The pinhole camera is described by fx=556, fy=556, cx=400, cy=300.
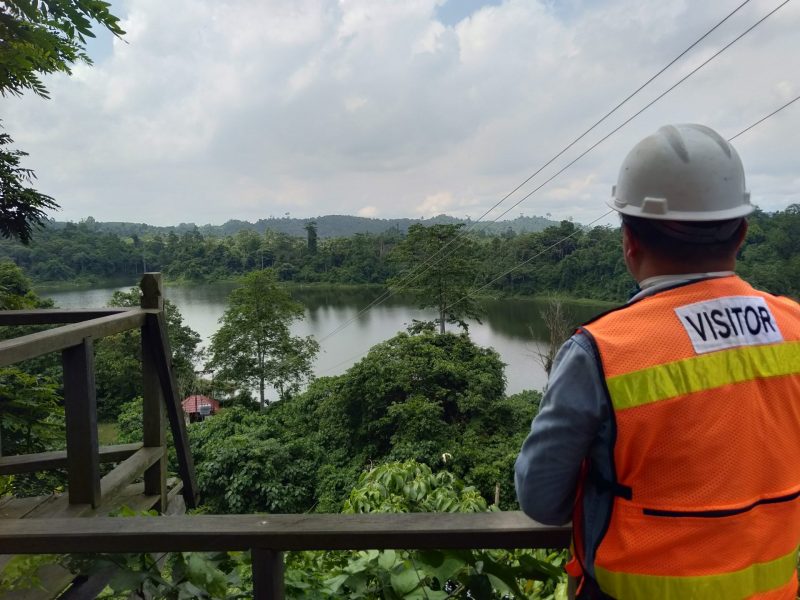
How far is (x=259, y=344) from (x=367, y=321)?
16.6m

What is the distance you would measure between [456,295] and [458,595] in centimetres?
2257

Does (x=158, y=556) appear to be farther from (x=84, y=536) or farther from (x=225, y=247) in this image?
(x=225, y=247)

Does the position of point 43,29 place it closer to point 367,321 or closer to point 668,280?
point 668,280

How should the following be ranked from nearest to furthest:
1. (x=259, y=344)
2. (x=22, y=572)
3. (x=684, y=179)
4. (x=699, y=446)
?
1. (x=699, y=446)
2. (x=684, y=179)
3. (x=22, y=572)
4. (x=259, y=344)

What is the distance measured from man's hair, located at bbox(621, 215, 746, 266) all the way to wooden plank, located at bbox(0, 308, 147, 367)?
139 centimetres

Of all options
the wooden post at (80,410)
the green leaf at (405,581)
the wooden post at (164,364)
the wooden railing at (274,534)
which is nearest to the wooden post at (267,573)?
the wooden railing at (274,534)

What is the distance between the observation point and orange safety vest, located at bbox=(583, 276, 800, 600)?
61 centimetres

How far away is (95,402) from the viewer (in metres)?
1.72

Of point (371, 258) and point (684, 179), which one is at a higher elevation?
point (371, 258)

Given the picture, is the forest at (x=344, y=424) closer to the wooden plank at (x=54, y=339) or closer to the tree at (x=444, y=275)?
the tree at (x=444, y=275)

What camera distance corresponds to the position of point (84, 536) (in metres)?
0.89

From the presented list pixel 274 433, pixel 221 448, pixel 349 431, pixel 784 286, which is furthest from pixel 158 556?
pixel 784 286

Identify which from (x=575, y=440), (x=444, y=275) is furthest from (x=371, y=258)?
(x=575, y=440)

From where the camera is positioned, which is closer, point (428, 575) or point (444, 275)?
point (428, 575)
